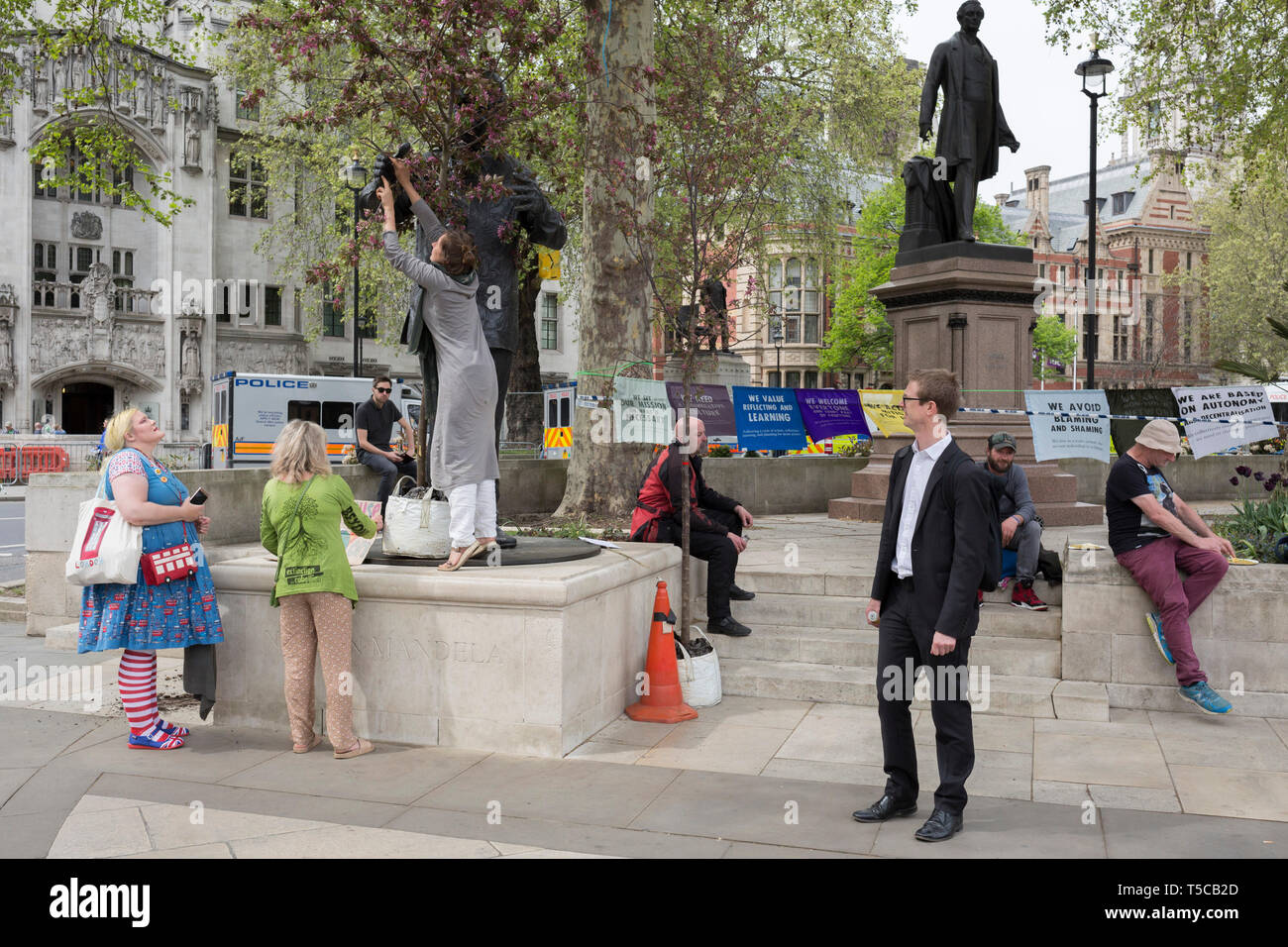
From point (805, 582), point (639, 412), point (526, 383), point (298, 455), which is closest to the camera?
point (298, 455)

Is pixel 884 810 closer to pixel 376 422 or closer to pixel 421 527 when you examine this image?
pixel 421 527

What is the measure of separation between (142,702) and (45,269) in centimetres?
3842

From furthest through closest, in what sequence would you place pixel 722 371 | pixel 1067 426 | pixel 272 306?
pixel 272 306 → pixel 722 371 → pixel 1067 426

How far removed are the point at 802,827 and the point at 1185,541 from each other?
363 centimetres

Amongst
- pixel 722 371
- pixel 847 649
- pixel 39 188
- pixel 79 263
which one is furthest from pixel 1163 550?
pixel 39 188

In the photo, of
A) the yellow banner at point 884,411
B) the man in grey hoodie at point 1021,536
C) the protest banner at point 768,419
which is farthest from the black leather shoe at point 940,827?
the protest banner at point 768,419

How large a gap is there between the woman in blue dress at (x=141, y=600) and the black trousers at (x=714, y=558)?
3.51 meters

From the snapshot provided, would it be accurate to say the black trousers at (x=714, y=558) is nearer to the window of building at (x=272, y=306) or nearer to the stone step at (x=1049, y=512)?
the stone step at (x=1049, y=512)

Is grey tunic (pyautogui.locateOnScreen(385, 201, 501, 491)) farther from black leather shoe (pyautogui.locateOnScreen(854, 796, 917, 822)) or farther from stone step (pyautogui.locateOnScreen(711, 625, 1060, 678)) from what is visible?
black leather shoe (pyautogui.locateOnScreen(854, 796, 917, 822))

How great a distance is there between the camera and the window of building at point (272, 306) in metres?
42.5

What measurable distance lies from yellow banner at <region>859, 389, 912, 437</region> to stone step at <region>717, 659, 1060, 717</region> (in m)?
7.37

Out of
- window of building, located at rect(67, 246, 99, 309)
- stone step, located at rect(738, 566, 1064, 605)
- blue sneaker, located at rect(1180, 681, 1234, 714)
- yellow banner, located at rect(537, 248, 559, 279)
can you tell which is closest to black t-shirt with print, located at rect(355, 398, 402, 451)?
yellow banner, located at rect(537, 248, 559, 279)

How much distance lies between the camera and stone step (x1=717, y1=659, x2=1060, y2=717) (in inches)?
287

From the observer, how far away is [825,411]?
17.7 metres
